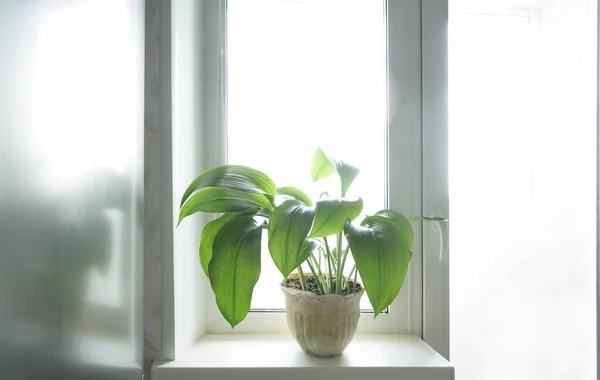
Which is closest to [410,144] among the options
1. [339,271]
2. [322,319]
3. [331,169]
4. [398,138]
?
[398,138]

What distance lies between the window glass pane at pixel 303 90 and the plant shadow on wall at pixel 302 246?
0.20 metres

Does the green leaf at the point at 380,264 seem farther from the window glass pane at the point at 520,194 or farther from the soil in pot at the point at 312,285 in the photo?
the window glass pane at the point at 520,194

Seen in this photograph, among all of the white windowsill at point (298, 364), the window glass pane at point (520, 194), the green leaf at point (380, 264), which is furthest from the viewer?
the window glass pane at point (520, 194)

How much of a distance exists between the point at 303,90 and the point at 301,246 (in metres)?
0.52

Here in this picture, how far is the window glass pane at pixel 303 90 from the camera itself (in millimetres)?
1118

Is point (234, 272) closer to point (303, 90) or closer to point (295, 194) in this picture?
point (295, 194)

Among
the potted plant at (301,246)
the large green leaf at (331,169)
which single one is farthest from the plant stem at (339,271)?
the large green leaf at (331,169)

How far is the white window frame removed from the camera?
1.04m

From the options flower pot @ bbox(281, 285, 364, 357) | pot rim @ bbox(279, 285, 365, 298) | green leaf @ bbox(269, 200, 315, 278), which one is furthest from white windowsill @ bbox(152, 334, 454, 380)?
green leaf @ bbox(269, 200, 315, 278)

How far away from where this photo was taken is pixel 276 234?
747mm

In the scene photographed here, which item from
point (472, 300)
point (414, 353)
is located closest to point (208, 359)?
point (414, 353)

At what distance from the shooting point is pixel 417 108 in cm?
109

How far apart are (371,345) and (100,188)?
2.47 feet

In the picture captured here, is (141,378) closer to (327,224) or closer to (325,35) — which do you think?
(327,224)
